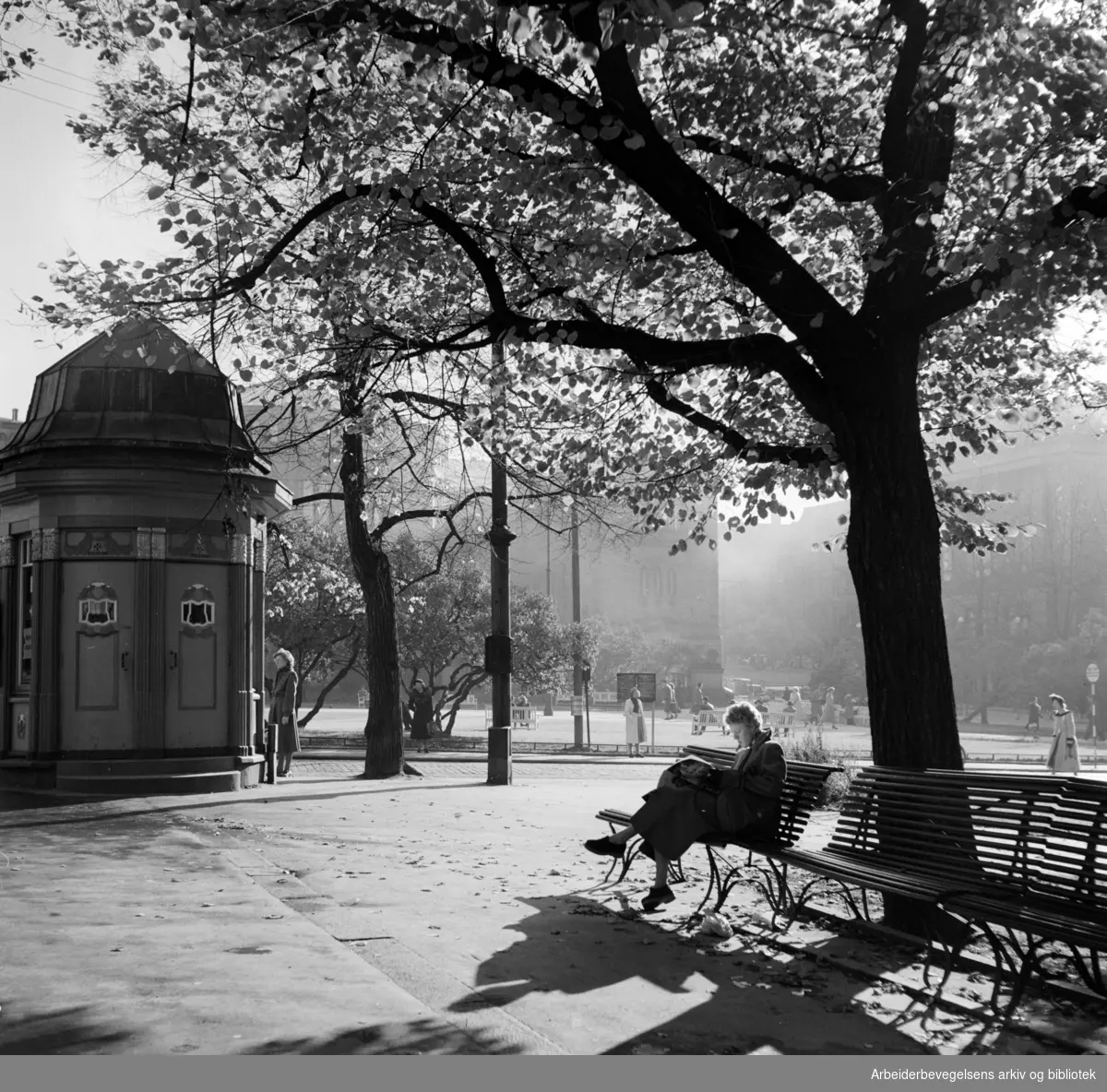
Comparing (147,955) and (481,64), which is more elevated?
(481,64)

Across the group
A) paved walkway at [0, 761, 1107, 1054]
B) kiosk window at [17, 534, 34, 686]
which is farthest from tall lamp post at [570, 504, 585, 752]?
paved walkway at [0, 761, 1107, 1054]

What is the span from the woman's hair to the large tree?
0.90 m

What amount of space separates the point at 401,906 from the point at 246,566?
883cm

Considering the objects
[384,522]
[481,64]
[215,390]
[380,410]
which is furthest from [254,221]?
[384,522]

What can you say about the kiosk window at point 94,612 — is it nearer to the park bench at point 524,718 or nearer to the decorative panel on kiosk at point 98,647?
the decorative panel on kiosk at point 98,647

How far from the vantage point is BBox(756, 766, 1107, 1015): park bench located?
6199 mm

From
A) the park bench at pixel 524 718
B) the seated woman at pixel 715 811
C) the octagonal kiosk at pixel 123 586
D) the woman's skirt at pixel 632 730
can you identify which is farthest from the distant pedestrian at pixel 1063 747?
the park bench at pixel 524 718

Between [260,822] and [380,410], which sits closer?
[260,822]

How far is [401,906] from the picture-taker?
27.7 feet

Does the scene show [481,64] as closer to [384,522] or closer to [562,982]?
Result: [562,982]

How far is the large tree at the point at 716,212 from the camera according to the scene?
27.0ft

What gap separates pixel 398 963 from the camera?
6711mm

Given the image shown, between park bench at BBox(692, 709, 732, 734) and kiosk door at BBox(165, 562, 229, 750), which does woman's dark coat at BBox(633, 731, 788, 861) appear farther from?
park bench at BBox(692, 709, 732, 734)

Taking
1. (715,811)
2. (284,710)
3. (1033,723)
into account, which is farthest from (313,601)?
(1033,723)
